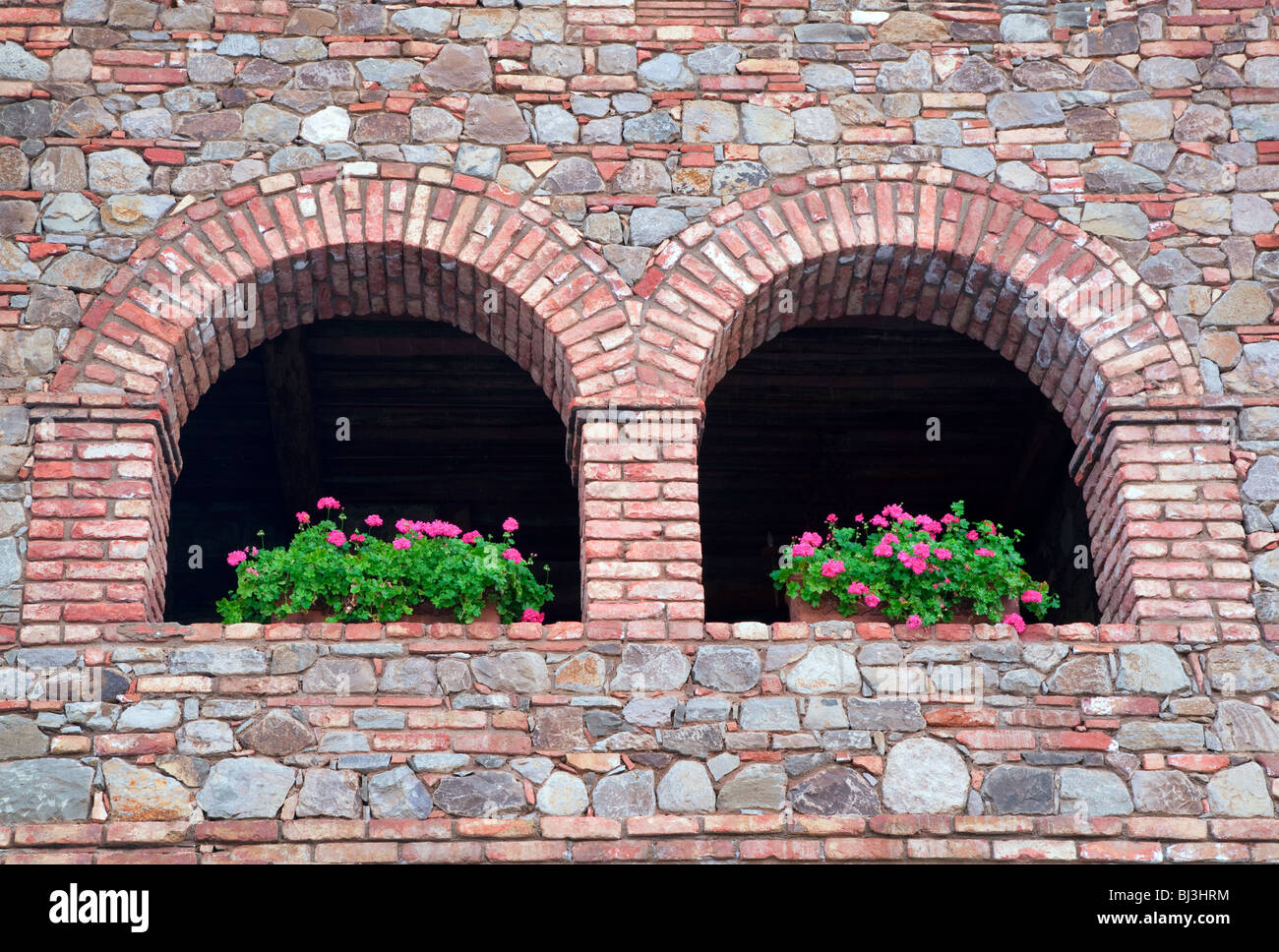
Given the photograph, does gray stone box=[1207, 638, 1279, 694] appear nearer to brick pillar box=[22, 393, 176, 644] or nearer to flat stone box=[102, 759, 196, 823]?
flat stone box=[102, 759, 196, 823]

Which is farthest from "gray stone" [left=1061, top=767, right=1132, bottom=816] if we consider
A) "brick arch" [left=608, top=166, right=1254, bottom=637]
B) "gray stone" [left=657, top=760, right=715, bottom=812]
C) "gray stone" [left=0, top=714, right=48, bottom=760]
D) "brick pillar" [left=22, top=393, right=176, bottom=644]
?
"gray stone" [left=0, top=714, right=48, bottom=760]

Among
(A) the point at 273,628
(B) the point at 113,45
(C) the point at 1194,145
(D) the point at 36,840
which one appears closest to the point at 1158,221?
(C) the point at 1194,145

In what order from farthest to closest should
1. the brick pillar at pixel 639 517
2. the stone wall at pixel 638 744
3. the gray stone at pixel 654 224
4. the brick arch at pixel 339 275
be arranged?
the gray stone at pixel 654 224, the brick arch at pixel 339 275, the brick pillar at pixel 639 517, the stone wall at pixel 638 744

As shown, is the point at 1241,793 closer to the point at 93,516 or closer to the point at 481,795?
the point at 481,795

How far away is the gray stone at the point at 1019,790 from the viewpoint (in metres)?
6.19

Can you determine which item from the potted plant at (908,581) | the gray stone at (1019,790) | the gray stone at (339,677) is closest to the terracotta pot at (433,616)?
the gray stone at (339,677)

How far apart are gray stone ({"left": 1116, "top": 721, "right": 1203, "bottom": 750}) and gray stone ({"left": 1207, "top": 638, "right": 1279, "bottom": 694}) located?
208 mm

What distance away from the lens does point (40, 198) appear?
7238 mm

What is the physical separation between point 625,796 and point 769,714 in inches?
23.3

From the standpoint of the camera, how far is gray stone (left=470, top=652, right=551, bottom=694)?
6.39 meters

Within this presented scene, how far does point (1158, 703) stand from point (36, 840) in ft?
12.8

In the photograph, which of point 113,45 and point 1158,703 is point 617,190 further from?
point 1158,703

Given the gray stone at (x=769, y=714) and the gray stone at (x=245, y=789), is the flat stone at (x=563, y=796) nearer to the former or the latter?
the gray stone at (x=769, y=714)

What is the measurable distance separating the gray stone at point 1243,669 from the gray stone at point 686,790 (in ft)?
6.12
